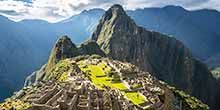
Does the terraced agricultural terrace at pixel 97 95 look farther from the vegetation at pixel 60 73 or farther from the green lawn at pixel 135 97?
the vegetation at pixel 60 73

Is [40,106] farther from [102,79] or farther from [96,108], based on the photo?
[102,79]

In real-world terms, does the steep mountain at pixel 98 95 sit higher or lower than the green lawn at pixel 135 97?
higher

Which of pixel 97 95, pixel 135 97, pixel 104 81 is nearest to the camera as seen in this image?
pixel 97 95

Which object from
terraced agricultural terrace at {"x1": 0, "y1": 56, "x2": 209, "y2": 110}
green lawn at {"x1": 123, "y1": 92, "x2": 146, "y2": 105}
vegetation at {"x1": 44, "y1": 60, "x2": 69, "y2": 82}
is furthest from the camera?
vegetation at {"x1": 44, "y1": 60, "x2": 69, "y2": 82}

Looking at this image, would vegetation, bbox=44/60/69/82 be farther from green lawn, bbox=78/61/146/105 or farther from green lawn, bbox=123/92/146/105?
green lawn, bbox=123/92/146/105

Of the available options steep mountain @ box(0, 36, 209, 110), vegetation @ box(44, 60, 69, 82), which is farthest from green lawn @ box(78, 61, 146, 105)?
vegetation @ box(44, 60, 69, 82)

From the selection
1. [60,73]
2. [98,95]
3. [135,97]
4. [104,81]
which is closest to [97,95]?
[98,95]

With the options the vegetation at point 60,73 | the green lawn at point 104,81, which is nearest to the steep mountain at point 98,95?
the green lawn at point 104,81

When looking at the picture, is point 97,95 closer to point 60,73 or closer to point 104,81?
point 104,81
